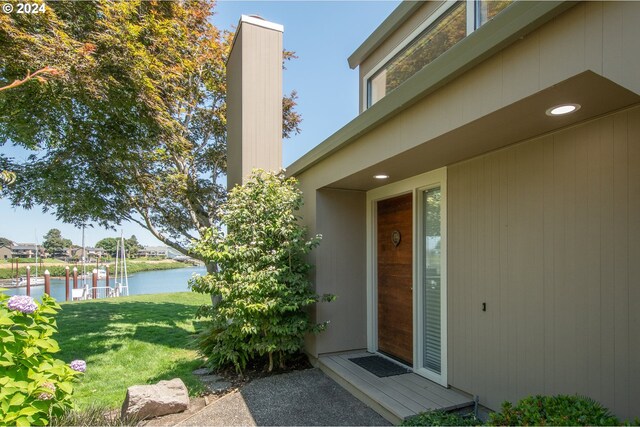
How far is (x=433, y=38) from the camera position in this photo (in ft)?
16.8

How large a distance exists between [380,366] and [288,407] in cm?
140

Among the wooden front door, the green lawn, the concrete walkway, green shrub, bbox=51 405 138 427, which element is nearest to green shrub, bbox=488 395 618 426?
the concrete walkway

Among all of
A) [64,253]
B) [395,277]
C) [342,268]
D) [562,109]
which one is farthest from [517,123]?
[64,253]

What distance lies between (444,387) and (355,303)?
178 cm

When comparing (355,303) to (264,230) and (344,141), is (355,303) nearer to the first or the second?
(264,230)

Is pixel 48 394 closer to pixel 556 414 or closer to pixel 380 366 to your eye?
pixel 380 366

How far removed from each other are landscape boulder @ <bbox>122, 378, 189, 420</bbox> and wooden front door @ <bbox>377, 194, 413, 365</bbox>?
266cm

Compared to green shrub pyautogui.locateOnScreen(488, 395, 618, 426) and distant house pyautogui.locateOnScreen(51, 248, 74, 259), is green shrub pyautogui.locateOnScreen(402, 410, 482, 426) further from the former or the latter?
distant house pyautogui.locateOnScreen(51, 248, 74, 259)

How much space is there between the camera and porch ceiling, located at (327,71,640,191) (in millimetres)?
2068

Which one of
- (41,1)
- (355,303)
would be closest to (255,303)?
(355,303)

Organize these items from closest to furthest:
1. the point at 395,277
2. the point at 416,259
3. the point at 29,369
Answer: the point at 29,369, the point at 416,259, the point at 395,277

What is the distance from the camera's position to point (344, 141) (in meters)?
4.18

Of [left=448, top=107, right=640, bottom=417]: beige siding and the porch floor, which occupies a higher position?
[left=448, top=107, right=640, bottom=417]: beige siding

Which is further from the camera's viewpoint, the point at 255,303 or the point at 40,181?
the point at 40,181
